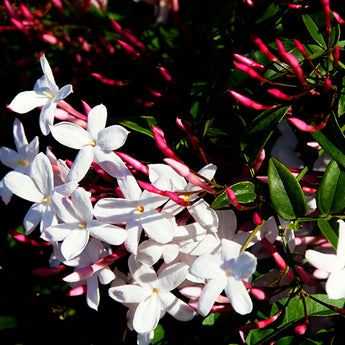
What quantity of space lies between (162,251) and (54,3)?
73 centimetres

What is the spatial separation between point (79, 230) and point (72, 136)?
0.53ft

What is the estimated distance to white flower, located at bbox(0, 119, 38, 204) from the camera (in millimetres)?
832

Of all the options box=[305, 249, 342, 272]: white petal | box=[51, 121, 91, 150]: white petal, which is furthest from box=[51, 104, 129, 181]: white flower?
box=[305, 249, 342, 272]: white petal

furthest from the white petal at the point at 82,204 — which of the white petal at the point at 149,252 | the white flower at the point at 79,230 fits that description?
the white petal at the point at 149,252

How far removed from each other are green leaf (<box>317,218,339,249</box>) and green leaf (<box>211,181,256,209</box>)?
0.12 metres

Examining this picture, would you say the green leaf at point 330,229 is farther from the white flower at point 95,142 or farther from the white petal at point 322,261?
the white flower at point 95,142

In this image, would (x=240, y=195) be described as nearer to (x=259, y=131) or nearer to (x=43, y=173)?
(x=259, y=131)

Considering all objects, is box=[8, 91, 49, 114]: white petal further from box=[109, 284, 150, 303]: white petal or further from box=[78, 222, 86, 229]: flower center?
box=[109, 284, 150, 303]: white petal

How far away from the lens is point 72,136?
0.74m

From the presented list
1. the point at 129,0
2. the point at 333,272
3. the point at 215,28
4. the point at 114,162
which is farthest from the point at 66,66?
the point at 333,272

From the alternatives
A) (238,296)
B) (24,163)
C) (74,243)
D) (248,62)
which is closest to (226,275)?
(238,296)

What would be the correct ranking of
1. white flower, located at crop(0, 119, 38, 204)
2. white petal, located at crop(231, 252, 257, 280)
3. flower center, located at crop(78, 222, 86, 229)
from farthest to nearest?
white flower, located at crop(0, 119, 38, 204)
flower center, located at crop(78, 222, 86, 229)
white petal, located at crop(231, 252, 257, 280)

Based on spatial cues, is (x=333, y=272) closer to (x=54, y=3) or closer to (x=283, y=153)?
(x=283, y=153)

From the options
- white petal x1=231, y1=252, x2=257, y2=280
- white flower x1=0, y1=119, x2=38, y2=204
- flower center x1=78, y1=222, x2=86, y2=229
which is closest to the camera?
white petal x1=231, y1=252, x2=257, y2=280
